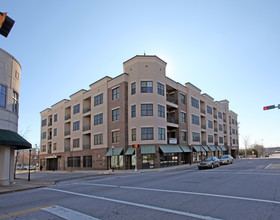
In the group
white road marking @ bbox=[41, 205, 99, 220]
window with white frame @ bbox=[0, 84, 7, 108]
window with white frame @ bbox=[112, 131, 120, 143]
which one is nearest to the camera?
white road marking @ bbox=[41, 205, 99, 220]

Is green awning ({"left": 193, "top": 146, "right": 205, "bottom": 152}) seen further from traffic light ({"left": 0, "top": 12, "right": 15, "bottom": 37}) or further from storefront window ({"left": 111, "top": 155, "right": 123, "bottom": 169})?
traffic light ({"left": 0, "top": 12, "right": 15, "bottom": 37})

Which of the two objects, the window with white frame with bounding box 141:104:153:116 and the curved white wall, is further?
the window with white frame with bounding box 141:104:153:116

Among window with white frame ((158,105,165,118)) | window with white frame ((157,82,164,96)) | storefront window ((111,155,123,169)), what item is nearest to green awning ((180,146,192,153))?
window with white frame ((158,105,165,118))

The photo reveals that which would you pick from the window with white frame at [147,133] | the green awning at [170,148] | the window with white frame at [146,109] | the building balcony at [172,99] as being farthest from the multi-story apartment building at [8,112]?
the building balcony at [172,99]

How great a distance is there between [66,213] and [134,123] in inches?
1017

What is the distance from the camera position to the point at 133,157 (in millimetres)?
33156

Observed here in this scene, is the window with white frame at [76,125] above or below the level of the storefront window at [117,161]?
above

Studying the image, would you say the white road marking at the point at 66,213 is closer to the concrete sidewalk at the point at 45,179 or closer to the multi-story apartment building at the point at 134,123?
the concrete sidewalk at the point at 45,179

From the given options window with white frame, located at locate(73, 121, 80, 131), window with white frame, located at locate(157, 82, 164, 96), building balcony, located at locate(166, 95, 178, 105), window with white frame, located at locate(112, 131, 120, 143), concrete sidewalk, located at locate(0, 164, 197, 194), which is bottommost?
concrete sidewalk, located at locate(0, 164, 197, 194)

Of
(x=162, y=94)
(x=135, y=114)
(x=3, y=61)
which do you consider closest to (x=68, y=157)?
(x=135, y=114)

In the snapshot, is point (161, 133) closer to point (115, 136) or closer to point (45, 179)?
point (115, 136)

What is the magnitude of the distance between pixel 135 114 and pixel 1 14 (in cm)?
2772

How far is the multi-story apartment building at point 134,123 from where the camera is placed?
108 feet

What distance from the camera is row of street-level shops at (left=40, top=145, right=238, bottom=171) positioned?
105 feet
